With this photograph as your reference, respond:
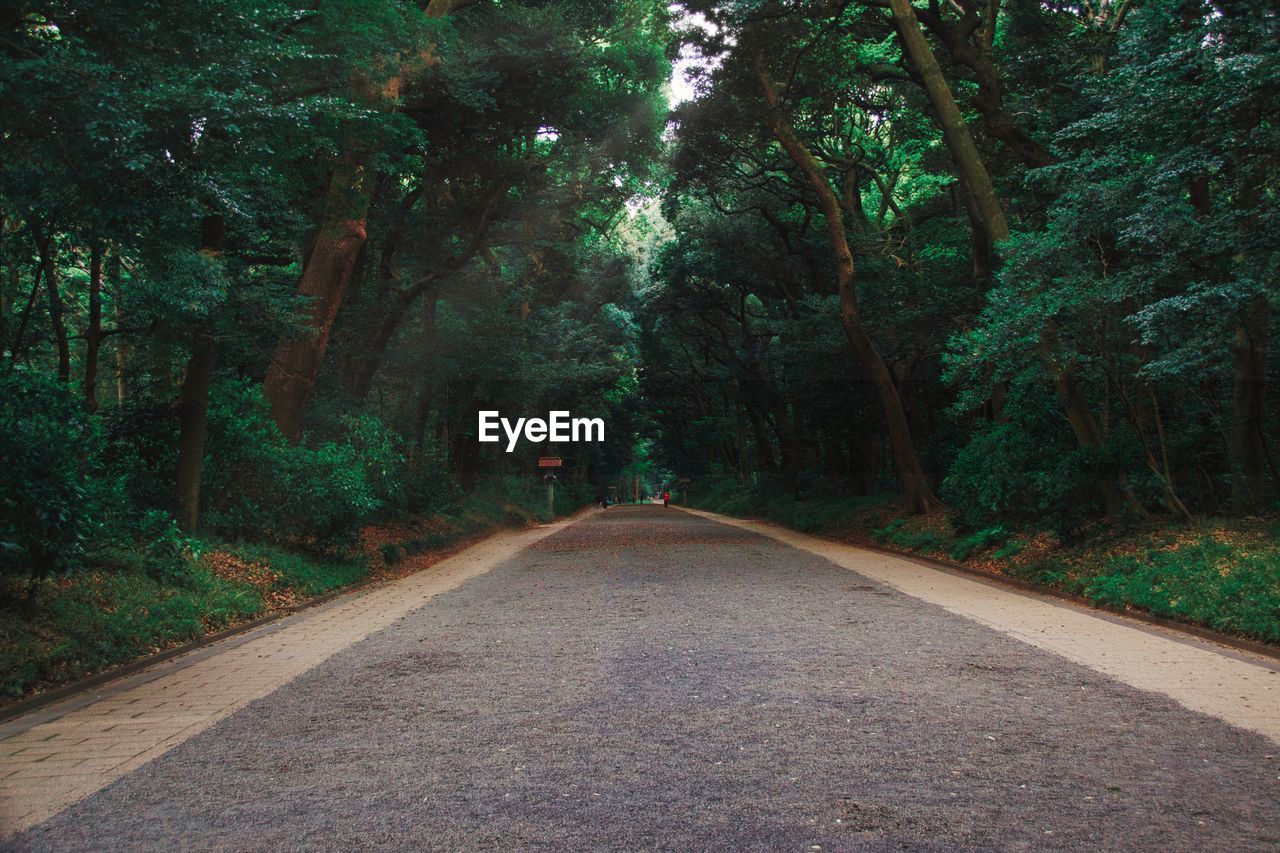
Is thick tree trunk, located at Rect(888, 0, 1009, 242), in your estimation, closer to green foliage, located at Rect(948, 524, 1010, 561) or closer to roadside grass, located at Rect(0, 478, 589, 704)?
green foliage, located at Rect(948, 524, 1010, 561)

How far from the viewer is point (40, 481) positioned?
20.7ft

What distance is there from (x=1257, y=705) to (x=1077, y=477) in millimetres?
7092

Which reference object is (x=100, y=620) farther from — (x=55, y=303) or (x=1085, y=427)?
(x=1085, y=427)

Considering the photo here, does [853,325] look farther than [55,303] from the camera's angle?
Yes

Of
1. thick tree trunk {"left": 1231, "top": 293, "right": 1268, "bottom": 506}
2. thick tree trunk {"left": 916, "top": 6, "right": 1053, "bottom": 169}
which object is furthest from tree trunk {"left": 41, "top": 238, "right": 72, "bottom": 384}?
thick tree trunk {"left": 916, "top": 6, "right": 1053, "bottom": 169}

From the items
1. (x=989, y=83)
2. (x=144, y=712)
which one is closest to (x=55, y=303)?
(x=144, y=712)

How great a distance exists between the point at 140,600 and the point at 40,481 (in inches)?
91.4

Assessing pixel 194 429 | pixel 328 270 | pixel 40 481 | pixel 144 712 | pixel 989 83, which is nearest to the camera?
pixel 144 712

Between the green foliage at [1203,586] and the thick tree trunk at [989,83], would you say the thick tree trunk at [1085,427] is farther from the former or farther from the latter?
the thick tree trunk at [989,83]

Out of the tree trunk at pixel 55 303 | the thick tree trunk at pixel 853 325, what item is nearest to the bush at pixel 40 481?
the tree trunk at pixel 55 303

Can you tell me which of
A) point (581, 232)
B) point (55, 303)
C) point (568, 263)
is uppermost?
point (581, 232)

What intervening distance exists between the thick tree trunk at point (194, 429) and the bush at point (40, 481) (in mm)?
4350

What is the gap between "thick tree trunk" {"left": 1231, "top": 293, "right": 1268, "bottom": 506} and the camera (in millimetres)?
10867

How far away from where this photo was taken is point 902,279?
20.2 meters
